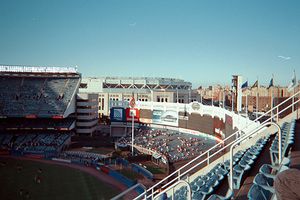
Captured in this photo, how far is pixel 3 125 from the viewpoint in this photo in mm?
49281

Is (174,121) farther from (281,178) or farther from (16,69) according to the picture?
(281,178)

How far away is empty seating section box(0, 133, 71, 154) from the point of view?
42656 millimetres

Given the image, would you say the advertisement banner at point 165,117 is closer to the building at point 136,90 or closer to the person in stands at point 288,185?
the building at point 136,90

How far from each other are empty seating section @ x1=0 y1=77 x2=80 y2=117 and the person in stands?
165 feet

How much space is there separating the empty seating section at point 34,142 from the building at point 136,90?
49.0 ft

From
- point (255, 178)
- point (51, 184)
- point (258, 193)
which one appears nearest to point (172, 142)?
point (51, 184)

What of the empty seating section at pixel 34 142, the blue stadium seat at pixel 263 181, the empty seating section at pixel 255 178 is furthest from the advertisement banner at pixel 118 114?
the blue stadium seat at pixel 263 181

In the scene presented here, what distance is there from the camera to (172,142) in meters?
45.1

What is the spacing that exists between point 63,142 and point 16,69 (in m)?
19.3

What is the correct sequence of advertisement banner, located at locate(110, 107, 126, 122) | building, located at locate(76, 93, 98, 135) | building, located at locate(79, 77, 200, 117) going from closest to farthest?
1. building, located at locate(76, 93, 98, 135)
2. advertisement banner, located at locate(110, 107, 126, 122)
3. building, located at locate(79, 77, 200, 117)

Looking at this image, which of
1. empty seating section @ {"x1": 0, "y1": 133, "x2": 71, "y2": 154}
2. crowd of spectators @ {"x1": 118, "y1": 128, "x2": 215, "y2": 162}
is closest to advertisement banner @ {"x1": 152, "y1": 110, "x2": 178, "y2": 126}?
crowd of spectators @ {"x1": 118, "y1": 128, "x2": 215, "y2": 162}

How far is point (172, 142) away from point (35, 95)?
24.9 m

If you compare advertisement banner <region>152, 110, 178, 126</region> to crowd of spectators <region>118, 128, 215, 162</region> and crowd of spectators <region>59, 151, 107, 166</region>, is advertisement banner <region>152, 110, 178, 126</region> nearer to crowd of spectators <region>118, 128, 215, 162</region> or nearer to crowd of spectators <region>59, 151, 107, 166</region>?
crowd of spectators <region>118, 128, 215, 162</region>

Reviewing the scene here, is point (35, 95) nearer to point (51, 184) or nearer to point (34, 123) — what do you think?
point (34, 123)
